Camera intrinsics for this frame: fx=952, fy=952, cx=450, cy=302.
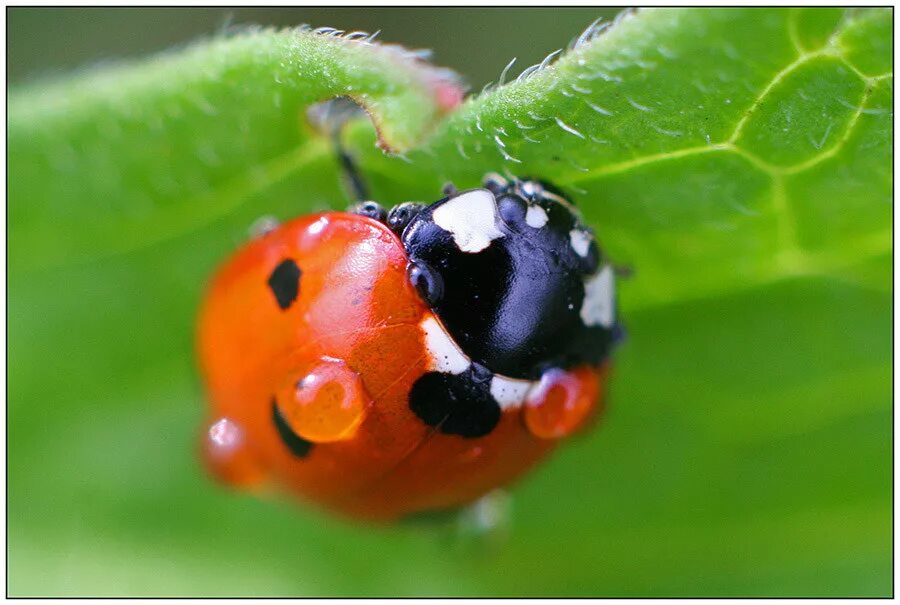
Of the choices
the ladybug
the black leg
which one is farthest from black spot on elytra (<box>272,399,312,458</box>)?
the black leg

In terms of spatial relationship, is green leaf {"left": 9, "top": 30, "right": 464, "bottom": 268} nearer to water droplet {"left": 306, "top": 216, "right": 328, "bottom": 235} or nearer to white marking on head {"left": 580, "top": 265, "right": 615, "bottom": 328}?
water droplet {"left": 306, "top": 216, "right": 328, "bottom": 235}

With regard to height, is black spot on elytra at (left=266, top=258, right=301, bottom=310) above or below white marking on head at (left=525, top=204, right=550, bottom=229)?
below

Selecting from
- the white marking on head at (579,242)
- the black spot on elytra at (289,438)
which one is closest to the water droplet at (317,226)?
the black spot on elytra at (289,438)

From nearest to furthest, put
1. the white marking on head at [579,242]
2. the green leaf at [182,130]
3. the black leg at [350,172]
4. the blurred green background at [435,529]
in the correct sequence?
the green leaf at [182,130] → the white marking on head at [579,242] → the black leg at [350,172] → the blurred green background at [435,529]

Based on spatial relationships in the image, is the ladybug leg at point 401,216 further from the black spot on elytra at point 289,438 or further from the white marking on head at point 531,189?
the black spot on elytra at point 289,438

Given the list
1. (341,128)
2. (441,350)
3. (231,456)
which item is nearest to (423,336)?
(441,350)

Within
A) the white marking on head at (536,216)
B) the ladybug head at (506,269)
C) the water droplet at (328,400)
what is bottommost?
the water droplet at (328,400)
